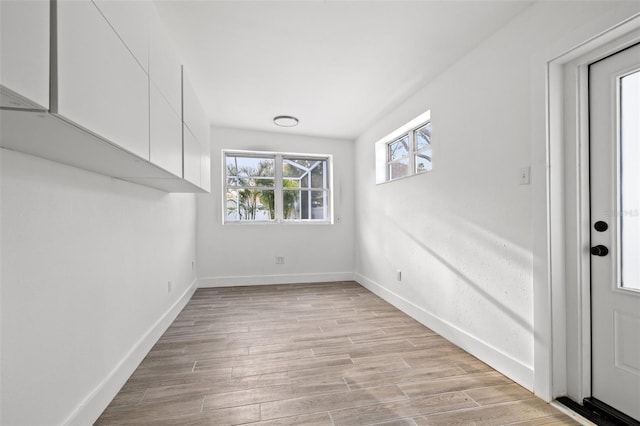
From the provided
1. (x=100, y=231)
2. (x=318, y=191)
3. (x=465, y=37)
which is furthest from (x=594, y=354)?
(x=318, y=191)

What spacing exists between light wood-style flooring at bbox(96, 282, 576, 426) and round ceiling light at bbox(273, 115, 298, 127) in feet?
8.50

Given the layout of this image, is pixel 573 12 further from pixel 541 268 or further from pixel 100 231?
pixel 100 231

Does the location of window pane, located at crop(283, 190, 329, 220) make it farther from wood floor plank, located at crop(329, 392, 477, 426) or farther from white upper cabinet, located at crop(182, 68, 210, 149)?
wood floor plank, located at crop(329, 392, 477, 426)

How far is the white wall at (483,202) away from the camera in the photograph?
1935 millimetres

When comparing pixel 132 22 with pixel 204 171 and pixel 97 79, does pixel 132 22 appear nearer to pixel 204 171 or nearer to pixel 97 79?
pixel 97 79

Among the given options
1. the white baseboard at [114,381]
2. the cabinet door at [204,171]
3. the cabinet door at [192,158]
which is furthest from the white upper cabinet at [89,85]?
the white baseboard at [114,381]

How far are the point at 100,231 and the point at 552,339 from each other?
2815 millimetres

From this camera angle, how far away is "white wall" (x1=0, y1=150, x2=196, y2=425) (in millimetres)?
1151

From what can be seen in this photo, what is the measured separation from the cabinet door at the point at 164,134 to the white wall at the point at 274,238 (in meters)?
2.53

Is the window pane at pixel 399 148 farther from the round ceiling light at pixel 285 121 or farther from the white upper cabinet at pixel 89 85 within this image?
the white upper cabinet at pixel 89 85

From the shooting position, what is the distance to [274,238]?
192 inches

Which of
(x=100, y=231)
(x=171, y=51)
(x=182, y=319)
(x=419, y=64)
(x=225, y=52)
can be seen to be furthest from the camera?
(x=182, y=319)

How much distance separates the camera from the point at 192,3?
193 centimetres

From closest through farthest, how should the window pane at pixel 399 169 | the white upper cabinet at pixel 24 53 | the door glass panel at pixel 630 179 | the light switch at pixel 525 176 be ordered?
1. the white upper cabinet at pixel 24 53
2. the door glass panel at pixel 630 179
3. the light switch at pixel 525 176
4. the window pane at pixel 399 169
